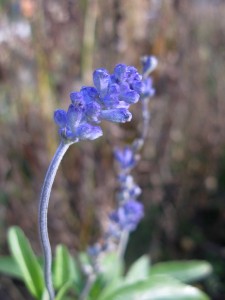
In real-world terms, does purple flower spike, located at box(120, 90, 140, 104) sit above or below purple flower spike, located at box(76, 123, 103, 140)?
above

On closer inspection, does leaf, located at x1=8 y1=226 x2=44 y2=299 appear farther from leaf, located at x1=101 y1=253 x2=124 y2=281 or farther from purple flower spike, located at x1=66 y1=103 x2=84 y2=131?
purple flower spike, located at x1=66 y1=103 x2=84 y2=131

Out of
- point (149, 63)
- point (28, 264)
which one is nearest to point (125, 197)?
point (28, 264)

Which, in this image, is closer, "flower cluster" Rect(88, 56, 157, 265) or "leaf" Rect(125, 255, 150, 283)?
"flower cluster" Rect(88, 56, 157, 265)

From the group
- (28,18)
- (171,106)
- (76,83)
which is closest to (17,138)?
(76,83)

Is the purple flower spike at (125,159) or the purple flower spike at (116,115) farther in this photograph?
the purple flower spike at (125,159)

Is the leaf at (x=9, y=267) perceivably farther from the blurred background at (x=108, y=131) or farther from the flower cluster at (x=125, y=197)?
the blurred background at (x=108, y=131)

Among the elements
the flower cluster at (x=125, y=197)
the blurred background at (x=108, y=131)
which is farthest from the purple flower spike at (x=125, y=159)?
the blurred background at (x=108, y=131)

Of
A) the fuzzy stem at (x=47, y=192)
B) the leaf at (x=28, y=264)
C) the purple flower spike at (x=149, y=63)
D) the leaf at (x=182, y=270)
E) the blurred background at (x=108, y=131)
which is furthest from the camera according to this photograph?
the blurred background at (x=108, y=131)

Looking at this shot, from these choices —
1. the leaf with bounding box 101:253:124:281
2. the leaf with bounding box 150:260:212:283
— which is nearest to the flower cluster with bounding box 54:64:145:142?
the leaf with bounding box 101:253:124:281
